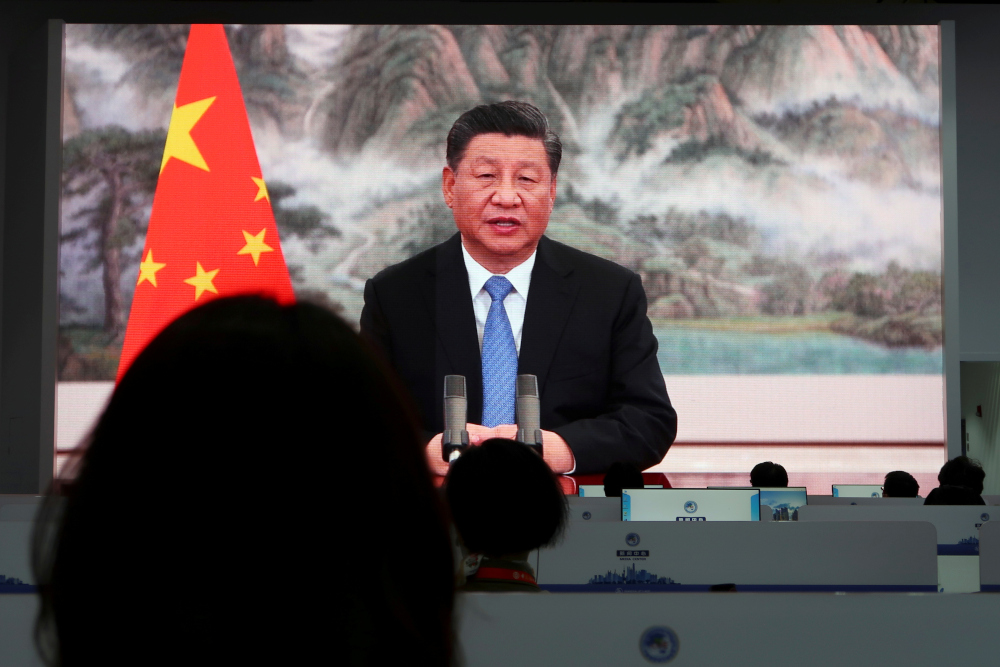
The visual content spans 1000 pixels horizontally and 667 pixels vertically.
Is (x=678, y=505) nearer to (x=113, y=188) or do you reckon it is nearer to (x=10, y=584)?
(x=10, y=584)

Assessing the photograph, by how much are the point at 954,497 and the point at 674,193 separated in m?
4.78

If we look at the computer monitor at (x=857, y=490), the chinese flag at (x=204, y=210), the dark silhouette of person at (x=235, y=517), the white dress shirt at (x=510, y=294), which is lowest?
the computer monitor at (x=857, y=490)

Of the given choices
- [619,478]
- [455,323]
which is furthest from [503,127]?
[619,478]

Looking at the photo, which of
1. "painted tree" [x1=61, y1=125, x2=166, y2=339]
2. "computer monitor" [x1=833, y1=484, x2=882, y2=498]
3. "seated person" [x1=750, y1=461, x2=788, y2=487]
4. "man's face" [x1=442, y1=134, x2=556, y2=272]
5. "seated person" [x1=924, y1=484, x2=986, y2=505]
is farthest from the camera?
"painted tree" [x1=61, y1=125, x2=166, y2=339]

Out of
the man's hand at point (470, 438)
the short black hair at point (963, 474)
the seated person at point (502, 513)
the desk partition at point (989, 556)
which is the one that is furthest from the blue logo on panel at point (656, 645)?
the man's hand at point (470, 438)

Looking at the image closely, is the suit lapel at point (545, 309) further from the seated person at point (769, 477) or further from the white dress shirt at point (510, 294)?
the seated person at point (769, 477)

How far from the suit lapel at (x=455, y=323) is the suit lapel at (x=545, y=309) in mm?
398

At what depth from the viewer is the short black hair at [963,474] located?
5180mm

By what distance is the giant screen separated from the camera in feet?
28.0

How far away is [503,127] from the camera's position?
8.52 metres

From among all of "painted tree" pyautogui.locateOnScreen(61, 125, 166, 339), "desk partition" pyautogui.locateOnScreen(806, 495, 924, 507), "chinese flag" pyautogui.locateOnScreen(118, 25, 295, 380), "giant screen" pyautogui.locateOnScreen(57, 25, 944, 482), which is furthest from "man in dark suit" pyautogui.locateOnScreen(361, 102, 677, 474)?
"desk partition" pyautogui.locateOnScreen(806, 495, 924, 507)

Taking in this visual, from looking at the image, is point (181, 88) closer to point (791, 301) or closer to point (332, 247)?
point (332, 247)

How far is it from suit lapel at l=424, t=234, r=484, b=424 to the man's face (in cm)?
21

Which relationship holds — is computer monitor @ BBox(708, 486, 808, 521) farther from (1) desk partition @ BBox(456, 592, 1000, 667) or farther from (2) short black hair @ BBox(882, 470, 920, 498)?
(1) desk partition @ BBox(456, 592, 1000, 667)
